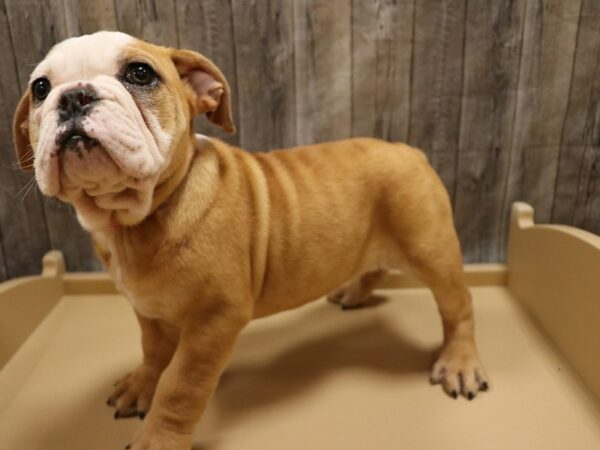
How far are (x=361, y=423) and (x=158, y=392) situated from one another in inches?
18.2

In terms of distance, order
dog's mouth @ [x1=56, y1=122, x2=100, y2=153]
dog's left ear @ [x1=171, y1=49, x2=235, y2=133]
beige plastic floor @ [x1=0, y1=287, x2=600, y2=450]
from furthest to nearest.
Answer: beige plastic floor @ [x1=0, y1=287, x2=600, y2=450], dog's left ear @ [x1=171, y1=49, x2=235, y2=133], dog's mouth @ [x1=56, y1=122, x2=100, y2=153]

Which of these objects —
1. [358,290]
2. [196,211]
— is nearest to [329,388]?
[358,290]

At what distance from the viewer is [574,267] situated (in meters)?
1.50

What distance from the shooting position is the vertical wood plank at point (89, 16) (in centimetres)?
164

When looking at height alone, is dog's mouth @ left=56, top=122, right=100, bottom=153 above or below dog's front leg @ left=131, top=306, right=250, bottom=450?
above

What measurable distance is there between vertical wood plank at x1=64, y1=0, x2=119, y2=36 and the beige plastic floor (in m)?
0.85

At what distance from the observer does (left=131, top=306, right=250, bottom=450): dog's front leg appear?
1.14m

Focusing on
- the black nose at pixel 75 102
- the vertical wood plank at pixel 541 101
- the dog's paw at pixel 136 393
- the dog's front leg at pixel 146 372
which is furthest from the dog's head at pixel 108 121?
the vertical wood plank at pixel 541 101

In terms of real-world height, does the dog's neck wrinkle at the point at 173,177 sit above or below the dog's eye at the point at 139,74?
below

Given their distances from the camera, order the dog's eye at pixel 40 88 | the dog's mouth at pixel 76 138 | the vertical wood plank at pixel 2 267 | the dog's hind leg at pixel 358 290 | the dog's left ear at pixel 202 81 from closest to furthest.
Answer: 1. the dog's mouth at pixel 76 138
2. the dog's eye at pixel 40 88
3. the dog's left ear at pixel 202 81
4. the dog's hind leg at pixel 358 290
5. the vertical wood plank at pixel 2 267

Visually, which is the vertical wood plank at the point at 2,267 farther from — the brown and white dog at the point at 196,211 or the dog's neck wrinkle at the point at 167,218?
the dog's neck wrinkle at the point at 167,218

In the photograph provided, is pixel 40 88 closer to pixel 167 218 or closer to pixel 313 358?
pixel 167 218

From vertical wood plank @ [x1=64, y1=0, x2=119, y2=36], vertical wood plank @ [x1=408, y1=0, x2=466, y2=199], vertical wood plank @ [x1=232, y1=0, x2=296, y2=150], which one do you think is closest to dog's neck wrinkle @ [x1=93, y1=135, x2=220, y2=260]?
vertical wood plank @ [x1=232, y1=0, x2=296, y2=150]

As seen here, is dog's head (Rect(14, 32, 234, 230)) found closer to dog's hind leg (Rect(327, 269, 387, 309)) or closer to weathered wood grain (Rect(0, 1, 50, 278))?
weathered wood grain (Rect(0, 1, 50, 278))
